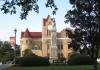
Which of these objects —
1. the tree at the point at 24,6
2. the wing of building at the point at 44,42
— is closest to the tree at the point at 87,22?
the tree at the point at 24,6

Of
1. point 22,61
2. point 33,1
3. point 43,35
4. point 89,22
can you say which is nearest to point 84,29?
point 89,22

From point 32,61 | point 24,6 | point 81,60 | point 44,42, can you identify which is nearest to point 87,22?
point 24,6

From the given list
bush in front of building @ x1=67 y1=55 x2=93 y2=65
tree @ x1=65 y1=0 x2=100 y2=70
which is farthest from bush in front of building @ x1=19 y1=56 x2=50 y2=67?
tree @ x1=65 y1=0 x2=100 y2=70

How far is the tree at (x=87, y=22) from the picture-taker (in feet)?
85.6

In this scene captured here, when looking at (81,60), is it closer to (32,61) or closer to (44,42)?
(32,61)

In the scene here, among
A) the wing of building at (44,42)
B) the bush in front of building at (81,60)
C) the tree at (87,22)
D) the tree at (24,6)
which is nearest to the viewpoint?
the tree at (24,6)

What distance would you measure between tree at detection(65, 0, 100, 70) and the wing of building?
322 feet

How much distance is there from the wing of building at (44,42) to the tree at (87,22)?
9816 cm

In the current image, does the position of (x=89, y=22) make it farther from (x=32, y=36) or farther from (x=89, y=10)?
(x=32, y=36)

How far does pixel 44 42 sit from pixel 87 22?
10077 cm

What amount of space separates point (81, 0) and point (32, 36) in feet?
345

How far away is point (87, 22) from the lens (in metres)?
26.2

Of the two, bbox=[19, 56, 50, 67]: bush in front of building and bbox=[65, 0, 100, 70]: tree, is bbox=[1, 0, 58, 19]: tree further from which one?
bbox=[19, 56, 50, 67]: bush in front of building

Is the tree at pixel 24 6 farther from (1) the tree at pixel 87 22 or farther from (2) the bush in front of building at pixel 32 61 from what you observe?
(2) the bush in front of building at pixel 32 61
